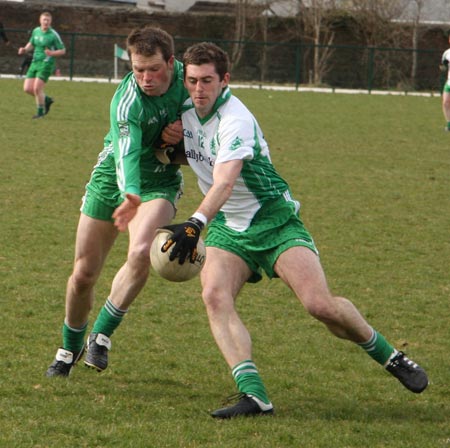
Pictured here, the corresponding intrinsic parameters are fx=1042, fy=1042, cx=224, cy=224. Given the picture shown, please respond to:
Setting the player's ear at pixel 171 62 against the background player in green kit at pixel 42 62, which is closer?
the player's ear at pixel 171 62

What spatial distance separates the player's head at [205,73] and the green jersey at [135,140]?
1.18 feet

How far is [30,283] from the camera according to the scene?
790cm

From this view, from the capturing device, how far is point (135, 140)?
218 inches

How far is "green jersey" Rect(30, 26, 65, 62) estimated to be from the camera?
65.7ft

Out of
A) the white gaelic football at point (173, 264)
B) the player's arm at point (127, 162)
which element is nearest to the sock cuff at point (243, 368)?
the white gaelic football at point (173, 264)

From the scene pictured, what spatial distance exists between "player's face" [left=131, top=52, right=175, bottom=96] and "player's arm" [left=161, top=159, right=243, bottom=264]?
69 centimetres

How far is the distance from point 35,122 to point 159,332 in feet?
42.2

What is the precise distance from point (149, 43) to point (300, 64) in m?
33.5

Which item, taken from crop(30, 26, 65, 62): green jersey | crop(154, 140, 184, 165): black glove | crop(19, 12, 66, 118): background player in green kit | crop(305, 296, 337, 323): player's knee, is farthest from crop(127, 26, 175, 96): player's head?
crop(30, 26, 65, 62): green jersey

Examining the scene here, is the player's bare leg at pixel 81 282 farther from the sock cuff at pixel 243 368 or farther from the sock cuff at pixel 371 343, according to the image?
the sock cuff at pixel 371 343

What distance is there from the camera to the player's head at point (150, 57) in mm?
5477

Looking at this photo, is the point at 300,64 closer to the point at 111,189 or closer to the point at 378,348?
the point at 111,189

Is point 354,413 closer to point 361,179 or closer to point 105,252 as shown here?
point 105,252

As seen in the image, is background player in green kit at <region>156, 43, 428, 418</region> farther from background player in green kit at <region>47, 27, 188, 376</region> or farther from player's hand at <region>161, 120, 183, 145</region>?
background player in green kit at <region>47, 27, 188, 376</region>
